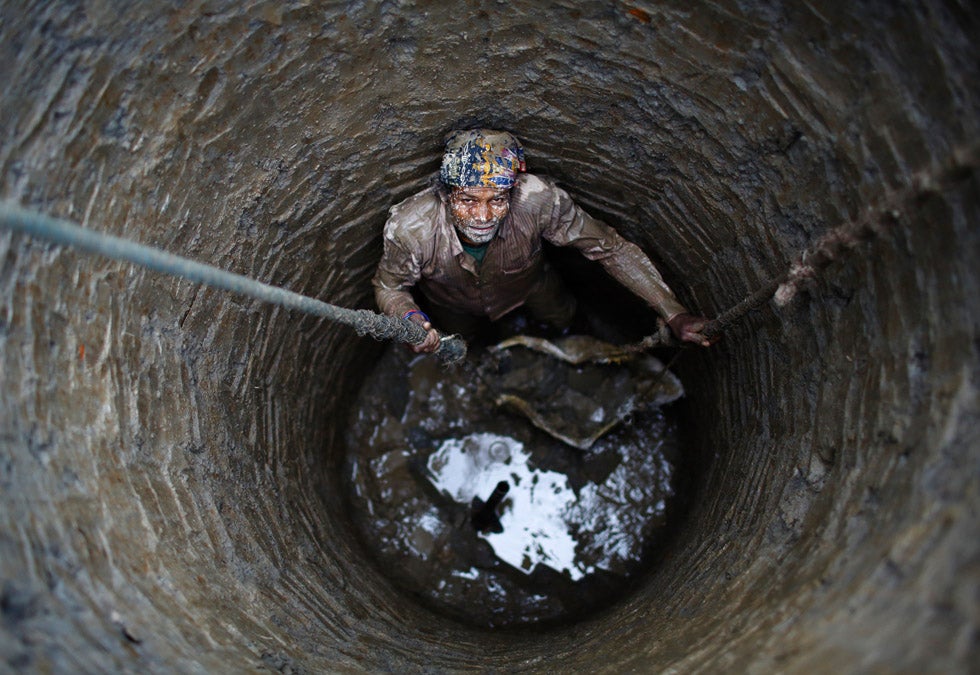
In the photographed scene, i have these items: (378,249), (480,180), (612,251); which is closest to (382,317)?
(480,180)

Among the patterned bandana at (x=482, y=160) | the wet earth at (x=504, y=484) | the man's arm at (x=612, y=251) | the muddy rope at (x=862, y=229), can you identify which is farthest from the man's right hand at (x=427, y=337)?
the muddy rope at (x=862, y=229)

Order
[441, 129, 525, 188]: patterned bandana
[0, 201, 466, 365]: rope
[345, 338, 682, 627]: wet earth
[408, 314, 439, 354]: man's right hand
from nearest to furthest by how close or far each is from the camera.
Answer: [0, 201, 466, 365]: rope, [441, 129, 525, 188]: patterned bandana, [408, 314, 439, 354]: man's right hand, [345, 338, 682, 627]: wet earth

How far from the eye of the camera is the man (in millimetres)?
3016

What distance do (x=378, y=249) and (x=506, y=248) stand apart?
833mm

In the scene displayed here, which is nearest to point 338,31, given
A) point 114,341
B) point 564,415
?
point 114,341

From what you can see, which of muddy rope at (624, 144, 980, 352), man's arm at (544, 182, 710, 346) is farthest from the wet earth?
muddy rope at (624, 144, 980, 352)

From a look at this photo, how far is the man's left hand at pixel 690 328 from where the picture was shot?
3061 mm

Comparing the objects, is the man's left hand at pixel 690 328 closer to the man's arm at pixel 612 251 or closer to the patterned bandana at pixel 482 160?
the man's arm at pixel 612 251

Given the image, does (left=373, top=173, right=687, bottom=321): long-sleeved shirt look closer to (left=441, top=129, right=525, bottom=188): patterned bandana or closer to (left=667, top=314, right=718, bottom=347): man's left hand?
(left=667, top=314, right=718, bottom=347): man's left hand

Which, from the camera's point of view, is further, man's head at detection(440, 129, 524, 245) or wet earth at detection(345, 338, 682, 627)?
wet earth at detection(345, 338, 682, 627)

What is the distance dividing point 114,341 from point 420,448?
2.29 m

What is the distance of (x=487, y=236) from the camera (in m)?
3.07

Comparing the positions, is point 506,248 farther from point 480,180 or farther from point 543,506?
point 543,506

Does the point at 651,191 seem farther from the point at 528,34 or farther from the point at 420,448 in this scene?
the point at 420,448
